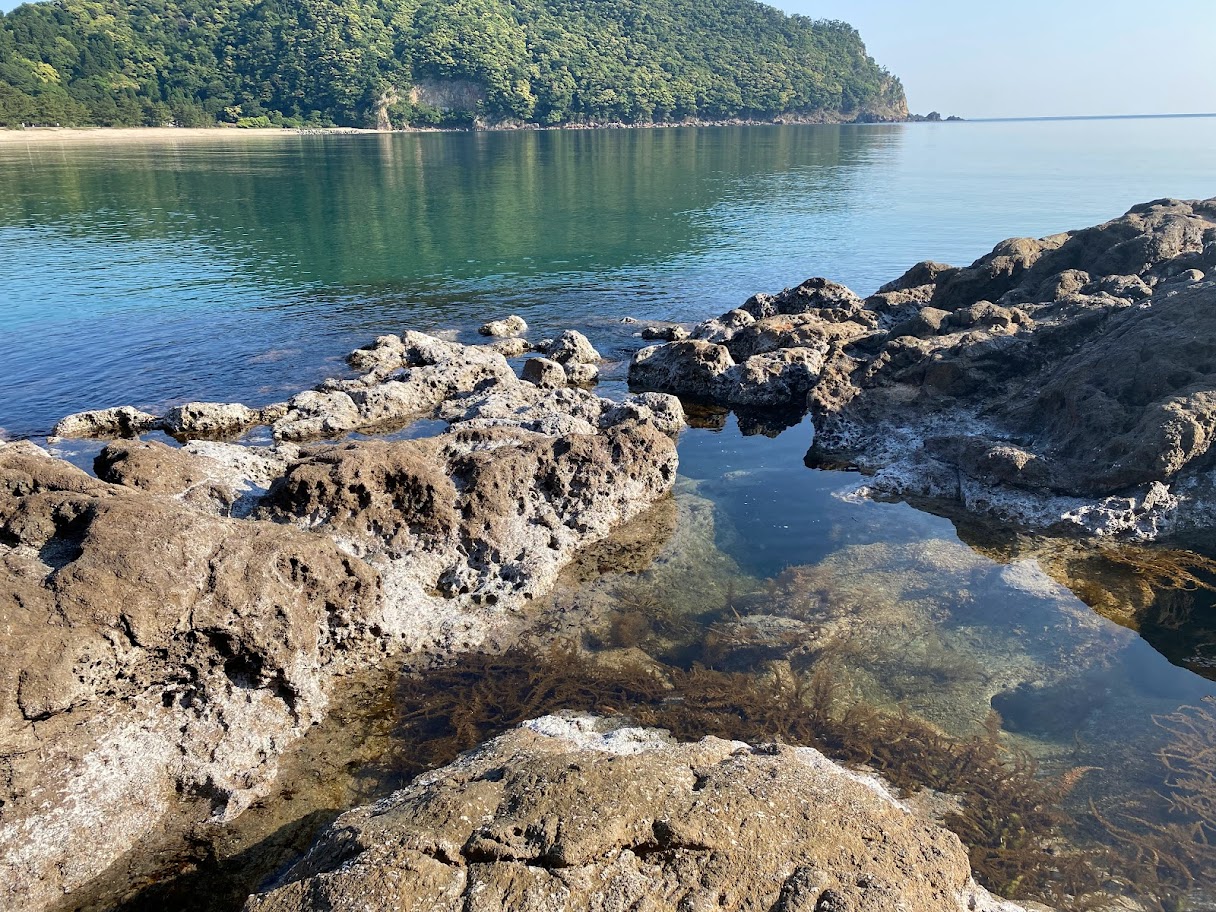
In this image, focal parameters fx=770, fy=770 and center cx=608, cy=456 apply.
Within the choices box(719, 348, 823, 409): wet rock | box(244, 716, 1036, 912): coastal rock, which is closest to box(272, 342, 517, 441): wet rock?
box(719, 348, 823, 409): wet rock

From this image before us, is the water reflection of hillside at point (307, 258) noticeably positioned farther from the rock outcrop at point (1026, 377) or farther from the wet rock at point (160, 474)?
the wet rock at point (160, 474)

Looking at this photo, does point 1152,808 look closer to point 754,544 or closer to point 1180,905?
point 1180,905

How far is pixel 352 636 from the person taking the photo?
961 cm

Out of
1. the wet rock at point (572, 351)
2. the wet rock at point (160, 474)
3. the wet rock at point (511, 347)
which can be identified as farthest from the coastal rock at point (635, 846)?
the wet rock at point (511, 347)

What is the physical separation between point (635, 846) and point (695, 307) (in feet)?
91.5

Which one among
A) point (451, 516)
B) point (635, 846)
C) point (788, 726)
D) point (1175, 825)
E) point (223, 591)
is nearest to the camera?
point (635, 846)

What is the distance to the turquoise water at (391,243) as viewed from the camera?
2541cm

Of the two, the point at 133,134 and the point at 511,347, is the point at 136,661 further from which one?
the point at 133,134

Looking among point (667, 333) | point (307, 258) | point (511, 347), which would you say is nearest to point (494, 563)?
point (511, 347)

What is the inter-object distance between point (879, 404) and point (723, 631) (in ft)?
29.4

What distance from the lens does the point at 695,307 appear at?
31.5 m

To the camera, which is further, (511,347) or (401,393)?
(511,347)

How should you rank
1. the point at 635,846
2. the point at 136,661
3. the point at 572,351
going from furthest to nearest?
the point at 572,351
the point at 136,661
the point at 635,846

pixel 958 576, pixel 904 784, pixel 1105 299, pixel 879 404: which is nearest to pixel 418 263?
pixel 879 404
